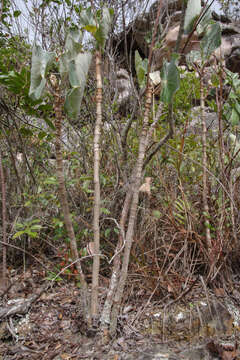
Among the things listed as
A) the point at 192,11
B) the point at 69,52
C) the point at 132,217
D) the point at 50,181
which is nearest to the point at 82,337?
the point at 132,217

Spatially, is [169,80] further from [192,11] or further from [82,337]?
[82,337]

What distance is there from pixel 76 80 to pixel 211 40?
2.63 feet

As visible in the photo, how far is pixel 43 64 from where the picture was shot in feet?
3.25

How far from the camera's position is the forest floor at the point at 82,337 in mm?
1149

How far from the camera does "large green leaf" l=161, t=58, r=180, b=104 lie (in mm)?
1043

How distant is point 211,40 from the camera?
1.36 m

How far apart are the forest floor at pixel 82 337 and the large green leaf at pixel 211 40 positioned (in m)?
1.30

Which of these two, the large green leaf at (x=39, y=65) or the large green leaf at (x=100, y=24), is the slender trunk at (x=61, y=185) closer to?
the large green leaf at (x=39, y=65)

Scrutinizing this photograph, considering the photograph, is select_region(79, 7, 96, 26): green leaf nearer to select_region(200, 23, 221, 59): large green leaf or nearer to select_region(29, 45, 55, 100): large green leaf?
select_region(29, 45, 55, 100): large green leaf

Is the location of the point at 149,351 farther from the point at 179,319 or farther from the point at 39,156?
the point at 39,156

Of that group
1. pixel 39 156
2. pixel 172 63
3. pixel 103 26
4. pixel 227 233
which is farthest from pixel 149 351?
pixel 39 156

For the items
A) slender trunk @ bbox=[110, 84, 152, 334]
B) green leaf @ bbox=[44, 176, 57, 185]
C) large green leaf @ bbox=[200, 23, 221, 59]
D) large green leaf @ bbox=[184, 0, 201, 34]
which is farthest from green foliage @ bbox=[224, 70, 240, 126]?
green leaf @ bbox=[44, 176, 57, 185]

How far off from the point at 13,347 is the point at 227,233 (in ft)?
4.12

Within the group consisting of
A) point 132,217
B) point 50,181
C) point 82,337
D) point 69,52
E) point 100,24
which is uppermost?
point 100,24
